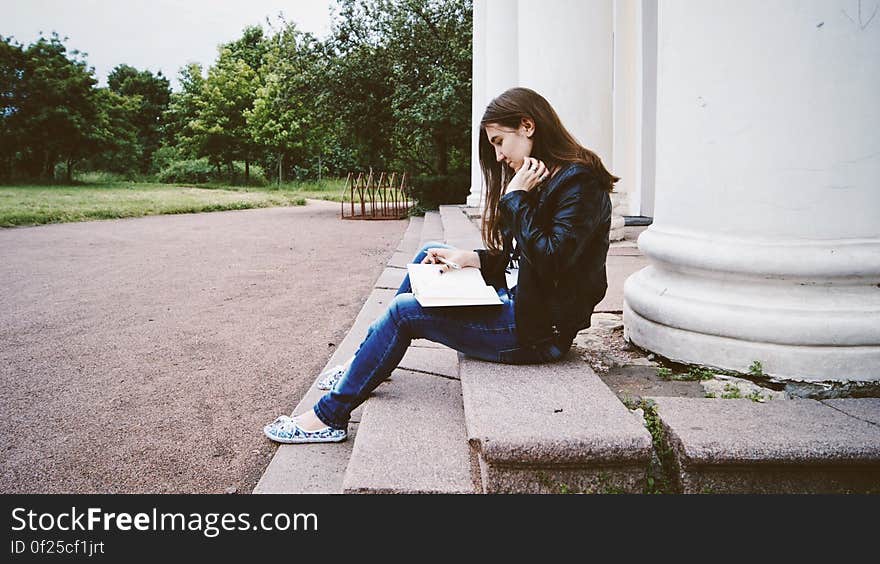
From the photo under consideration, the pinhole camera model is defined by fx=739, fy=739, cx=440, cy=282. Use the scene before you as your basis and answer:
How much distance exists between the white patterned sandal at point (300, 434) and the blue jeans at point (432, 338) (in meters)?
0.08

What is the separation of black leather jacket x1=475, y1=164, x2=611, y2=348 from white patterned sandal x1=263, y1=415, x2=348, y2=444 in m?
0.82

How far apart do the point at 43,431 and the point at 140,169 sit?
47954 mm

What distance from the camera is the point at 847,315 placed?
2686 mm

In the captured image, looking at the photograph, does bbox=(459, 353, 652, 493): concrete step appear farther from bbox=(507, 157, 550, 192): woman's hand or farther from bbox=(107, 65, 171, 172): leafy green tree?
bbox=(107, 65, 171, 172): leafy green tree

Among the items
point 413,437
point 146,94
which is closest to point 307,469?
point 413,437

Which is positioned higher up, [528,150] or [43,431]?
[528,150]

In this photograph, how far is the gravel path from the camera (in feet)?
9.30

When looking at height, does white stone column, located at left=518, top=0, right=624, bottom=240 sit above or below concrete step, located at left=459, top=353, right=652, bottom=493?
above

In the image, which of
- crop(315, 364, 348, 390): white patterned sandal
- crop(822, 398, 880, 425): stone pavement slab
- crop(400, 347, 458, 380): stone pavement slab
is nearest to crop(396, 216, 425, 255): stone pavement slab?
crop(400, 347, 458, 380): stone pavement slab

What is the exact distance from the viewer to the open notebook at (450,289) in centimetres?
279

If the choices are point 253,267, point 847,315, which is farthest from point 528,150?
point 253,267

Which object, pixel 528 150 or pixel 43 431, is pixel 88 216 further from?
pixel 528 150

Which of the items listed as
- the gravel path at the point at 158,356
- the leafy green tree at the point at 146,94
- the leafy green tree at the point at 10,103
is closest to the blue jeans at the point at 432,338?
the gravel path at the point at 158,356

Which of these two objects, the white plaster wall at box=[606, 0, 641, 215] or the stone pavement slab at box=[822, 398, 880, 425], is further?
the white plaster wall at box=[606, 0, 641, 215]
